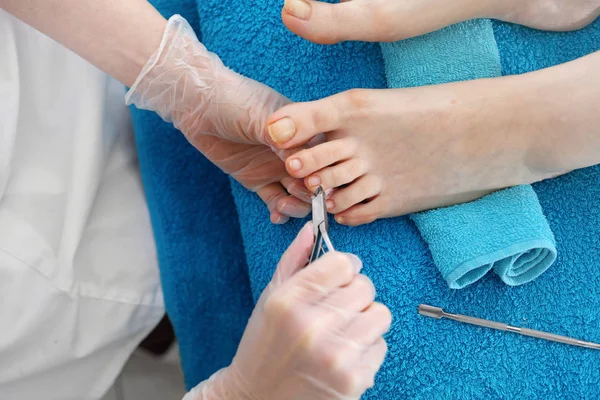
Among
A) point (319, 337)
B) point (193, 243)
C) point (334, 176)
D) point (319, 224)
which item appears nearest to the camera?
point (319, 337)

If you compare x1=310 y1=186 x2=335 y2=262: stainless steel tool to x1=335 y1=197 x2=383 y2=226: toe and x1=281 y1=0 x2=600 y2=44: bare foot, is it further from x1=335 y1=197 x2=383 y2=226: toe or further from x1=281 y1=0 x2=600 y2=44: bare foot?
x1=281 y1=0 x2=600 y2=44: bare foot

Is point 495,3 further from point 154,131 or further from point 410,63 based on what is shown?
point 154,131

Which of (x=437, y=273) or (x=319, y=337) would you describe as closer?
(x=319, y=337)

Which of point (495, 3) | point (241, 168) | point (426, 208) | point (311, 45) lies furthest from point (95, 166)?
point (495, 3)

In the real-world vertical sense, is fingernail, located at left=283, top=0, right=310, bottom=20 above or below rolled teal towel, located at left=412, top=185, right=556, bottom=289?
above

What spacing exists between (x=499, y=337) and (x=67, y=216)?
628 millimetres

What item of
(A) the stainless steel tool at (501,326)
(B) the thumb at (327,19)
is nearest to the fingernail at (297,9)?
(B) the thumb at (327,19)

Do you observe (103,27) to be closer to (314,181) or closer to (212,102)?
(212,102)

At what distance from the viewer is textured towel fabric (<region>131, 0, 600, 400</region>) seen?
732 mm

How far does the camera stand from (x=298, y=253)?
61 centimetres

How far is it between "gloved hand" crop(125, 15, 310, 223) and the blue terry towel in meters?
0.06

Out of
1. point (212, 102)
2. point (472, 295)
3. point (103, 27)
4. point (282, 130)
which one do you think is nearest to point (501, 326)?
point (472, 295)

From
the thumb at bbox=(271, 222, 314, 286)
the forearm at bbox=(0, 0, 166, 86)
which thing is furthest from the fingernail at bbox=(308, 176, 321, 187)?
the forearm at bbox=(0, 0, 166, 86)

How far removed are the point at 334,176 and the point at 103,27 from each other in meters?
0.37
